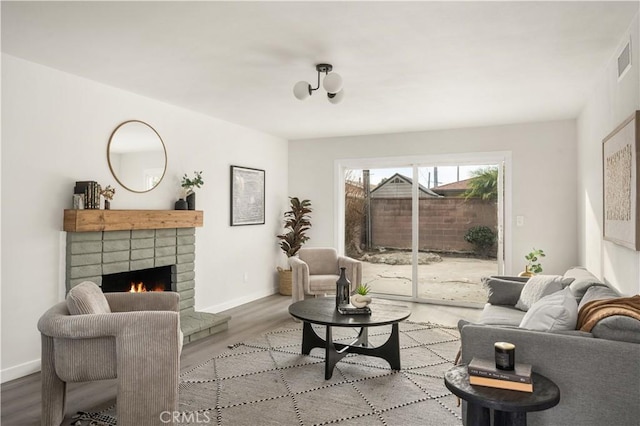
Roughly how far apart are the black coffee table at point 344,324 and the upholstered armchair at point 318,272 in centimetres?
116

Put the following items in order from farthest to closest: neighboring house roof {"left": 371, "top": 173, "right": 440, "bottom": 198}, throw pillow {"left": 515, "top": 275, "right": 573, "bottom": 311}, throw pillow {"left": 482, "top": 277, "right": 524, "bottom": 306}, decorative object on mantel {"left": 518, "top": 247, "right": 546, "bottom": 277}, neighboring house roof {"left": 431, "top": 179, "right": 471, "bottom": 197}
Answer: neighboring house roof {"left": 371, "top": 173, "right": 440, "bottom": 198} < neighboring house roof {"left": 431, "top": 179, "right": 471, "bottom": 197} < decorative object on mantel {"left": 518, "top": 247, "right": 546, "bottom": 277} < throw pillow {"left": 482, "top": 277, "right": 524, "bottom": 306} < throw pillow {"left": 515, "top": 275, "right": 573, "bottom": 311}

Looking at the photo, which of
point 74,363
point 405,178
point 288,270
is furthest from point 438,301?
point 74,363

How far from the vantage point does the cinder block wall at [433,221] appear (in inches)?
230

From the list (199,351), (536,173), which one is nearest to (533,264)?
(536,173)

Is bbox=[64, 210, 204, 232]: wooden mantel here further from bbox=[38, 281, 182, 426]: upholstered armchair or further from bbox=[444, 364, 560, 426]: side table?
bbox=[444, 364, 560, 426]: side table

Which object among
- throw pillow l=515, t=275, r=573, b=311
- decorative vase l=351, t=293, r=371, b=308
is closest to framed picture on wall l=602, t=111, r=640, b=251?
throw pillow l=515, t=275, r=573, b=311

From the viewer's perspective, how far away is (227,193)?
5551 mm

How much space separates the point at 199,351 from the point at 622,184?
3505mm

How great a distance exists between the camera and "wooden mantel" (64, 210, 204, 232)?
352 cm

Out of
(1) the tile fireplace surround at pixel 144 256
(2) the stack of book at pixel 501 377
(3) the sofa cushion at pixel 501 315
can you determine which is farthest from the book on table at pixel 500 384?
(1) the tile fireplace surround at pixel 144 256

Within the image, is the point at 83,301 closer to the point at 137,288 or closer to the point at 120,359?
the point at 120,359

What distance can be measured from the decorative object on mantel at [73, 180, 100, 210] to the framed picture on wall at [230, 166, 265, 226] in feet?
6.88

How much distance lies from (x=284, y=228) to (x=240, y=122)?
198 cm

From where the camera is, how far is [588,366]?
6.38 feet
